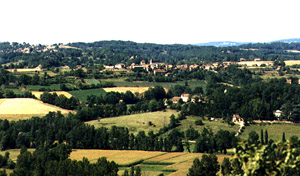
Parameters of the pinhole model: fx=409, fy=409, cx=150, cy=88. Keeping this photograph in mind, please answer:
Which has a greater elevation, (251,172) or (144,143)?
(251,172)

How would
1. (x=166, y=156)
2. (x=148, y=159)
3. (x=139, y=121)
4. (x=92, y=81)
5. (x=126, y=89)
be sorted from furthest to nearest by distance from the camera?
(x=92, y=81) → (x=126, y=89) → (x=139, y=121) → (x=166, y=156) → (x=148, y=159)

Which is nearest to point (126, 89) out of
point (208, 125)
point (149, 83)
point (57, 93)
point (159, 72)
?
point (149, 83)

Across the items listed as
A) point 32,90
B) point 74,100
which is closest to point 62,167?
point 74,100

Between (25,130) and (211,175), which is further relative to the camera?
(25,130)

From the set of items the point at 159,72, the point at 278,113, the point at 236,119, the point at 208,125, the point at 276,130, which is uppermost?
the point at 159,72

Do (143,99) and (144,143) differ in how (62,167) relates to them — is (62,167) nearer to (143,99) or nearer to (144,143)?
(144,143)

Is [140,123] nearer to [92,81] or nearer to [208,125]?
[208,125]
